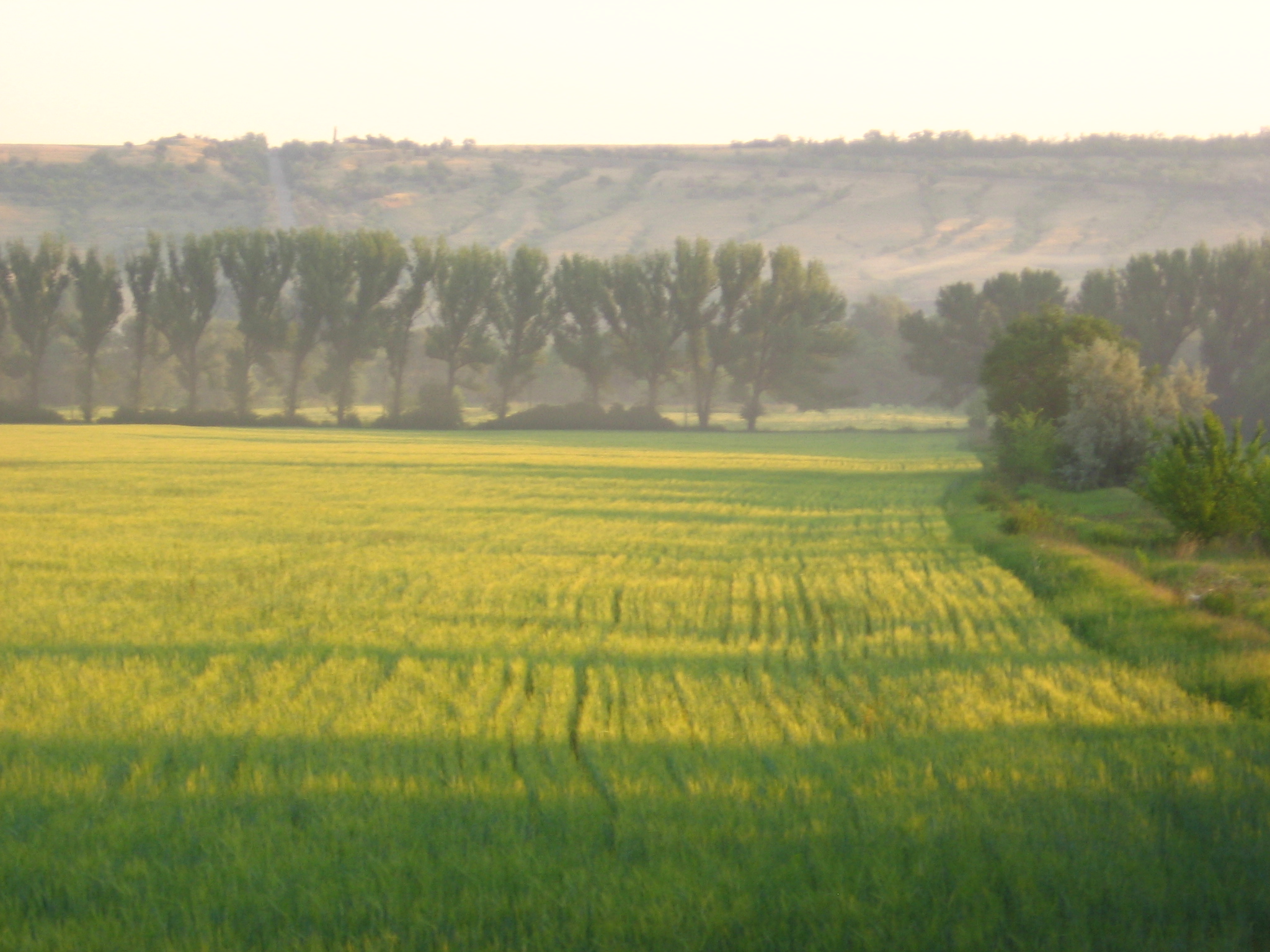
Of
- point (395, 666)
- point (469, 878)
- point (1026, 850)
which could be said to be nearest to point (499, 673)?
point (395, 666)

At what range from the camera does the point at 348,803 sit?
20.7 ft

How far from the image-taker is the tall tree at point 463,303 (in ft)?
276

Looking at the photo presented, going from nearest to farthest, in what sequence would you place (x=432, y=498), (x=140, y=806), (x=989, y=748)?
(x=140, y=806) → (x=989, y=748) → (x=432, y=498)

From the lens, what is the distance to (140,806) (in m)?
6.27

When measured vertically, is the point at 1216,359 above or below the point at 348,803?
above

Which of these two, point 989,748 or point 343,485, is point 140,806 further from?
point 343,485

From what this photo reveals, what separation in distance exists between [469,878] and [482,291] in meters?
81.6

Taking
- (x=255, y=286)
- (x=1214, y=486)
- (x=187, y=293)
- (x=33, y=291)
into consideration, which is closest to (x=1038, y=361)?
(x=1214, y=486)

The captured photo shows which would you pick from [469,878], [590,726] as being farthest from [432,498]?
[469,878]

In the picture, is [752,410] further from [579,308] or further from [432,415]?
[432,415]

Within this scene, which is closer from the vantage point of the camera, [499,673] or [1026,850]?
[1026,850]

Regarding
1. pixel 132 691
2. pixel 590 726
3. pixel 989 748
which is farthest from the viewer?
pixel 132 691

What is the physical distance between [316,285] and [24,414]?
70.4 ft

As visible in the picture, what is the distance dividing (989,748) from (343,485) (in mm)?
26250
